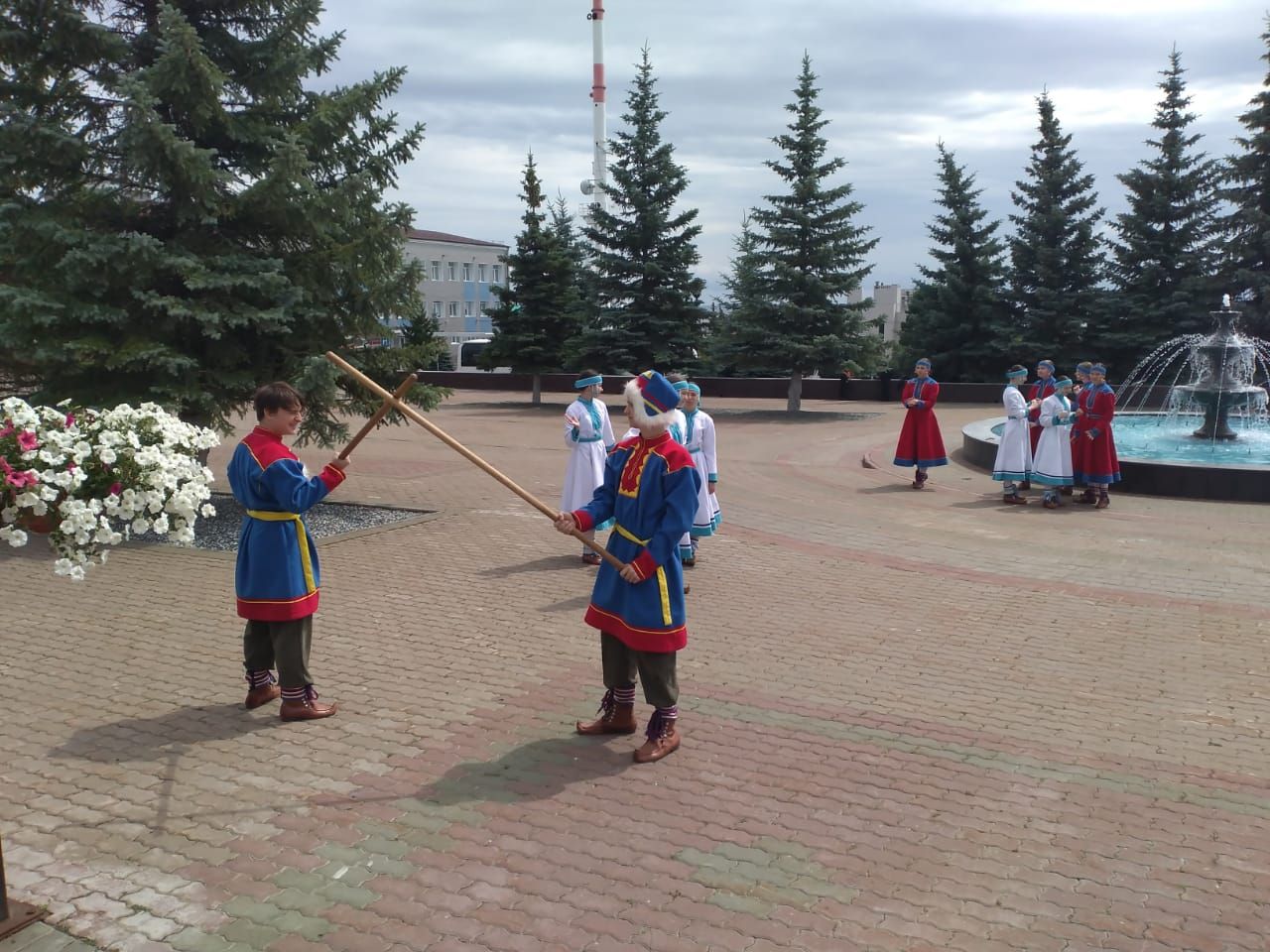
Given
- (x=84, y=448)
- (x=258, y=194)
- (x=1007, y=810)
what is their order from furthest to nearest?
1. (x=258, y=194)
2. (x=1007, y=810)
3. (x=84, y=448)

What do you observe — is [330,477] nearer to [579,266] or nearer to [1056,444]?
[1056,444]

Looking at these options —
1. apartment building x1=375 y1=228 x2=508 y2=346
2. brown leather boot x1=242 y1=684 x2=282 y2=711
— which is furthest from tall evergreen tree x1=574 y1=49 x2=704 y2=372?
apartment building x1=375 y1=228 x2=508 y2=346

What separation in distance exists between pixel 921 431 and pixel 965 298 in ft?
66.8

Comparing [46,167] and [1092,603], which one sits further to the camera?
[46,167]

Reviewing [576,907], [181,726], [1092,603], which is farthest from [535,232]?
[576,907]

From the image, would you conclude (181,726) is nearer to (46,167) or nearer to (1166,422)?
(46,167)

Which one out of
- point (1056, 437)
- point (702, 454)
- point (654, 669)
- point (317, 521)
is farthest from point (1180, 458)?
point (654, 669)

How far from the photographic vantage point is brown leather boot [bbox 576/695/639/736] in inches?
238

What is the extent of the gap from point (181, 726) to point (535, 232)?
2742cm

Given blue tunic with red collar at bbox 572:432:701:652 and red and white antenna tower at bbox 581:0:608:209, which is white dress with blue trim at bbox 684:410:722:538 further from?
red and white antenna tower at bbox 581:0:608:209

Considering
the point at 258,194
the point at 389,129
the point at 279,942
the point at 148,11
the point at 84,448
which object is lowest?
the point at 279,942

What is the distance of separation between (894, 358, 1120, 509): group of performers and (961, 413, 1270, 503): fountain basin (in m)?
0.63

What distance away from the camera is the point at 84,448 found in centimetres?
434

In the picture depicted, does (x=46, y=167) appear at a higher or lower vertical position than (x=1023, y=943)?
higher
